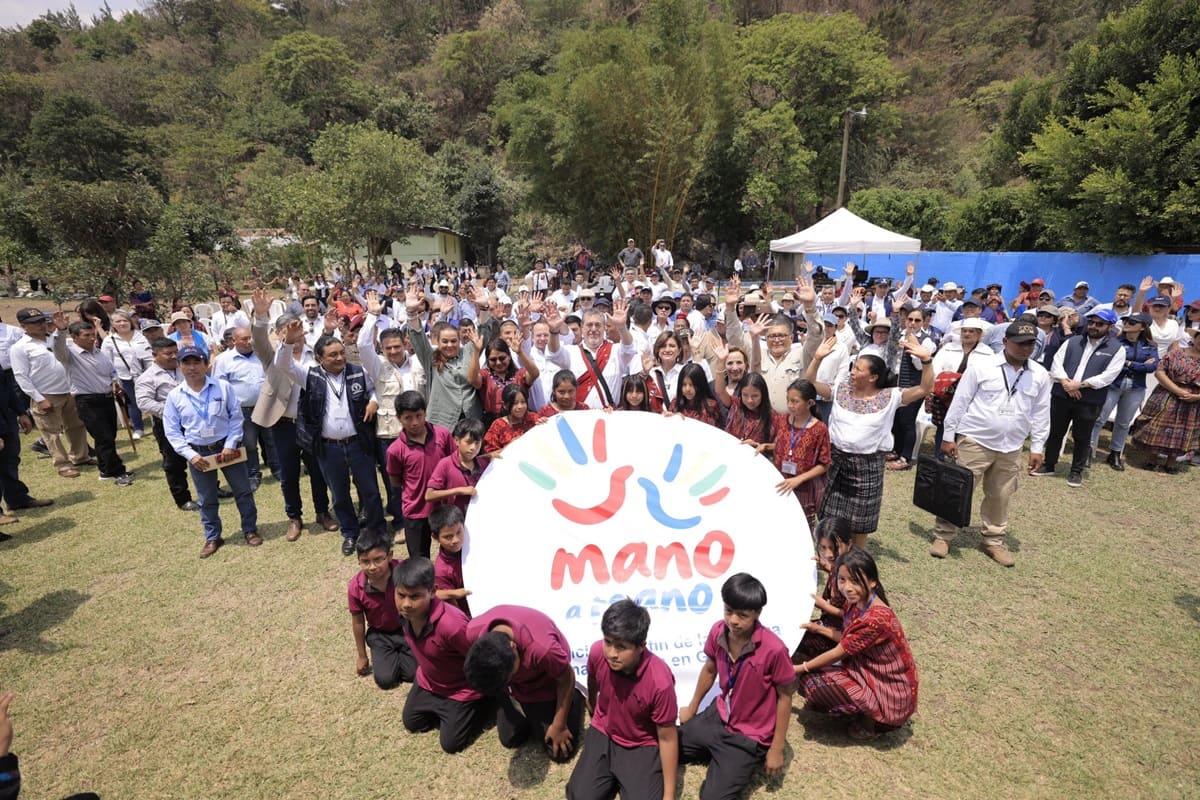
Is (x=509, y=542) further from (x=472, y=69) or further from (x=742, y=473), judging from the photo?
(x=472, y=69)

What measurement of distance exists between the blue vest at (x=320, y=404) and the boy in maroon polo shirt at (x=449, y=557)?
1764 mm

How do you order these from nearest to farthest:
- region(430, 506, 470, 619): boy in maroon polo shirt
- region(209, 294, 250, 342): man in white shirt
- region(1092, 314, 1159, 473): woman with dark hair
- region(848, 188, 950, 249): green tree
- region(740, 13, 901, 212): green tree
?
region(430, 506, 470, 619): boy in maroon polo shirt → region(1092, 314, 1159, 473): woman with dark hair → region(209, 294, 250, 342): man in white shirt → region(848, 188, 950, 249): green tree → region(740, 13, 901, 212): green tree

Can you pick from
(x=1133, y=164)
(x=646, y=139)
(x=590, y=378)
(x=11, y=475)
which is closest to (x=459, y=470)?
(x=590, y=378)

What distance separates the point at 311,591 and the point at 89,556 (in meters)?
2.55

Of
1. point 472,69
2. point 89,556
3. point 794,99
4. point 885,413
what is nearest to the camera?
point 885,413

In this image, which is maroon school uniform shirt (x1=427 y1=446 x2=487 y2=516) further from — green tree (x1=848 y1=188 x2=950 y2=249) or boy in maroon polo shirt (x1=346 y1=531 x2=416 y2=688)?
green tree (x1=848 y1=188 x2=950 y2=249)

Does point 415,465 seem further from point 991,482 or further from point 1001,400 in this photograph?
point 991,482

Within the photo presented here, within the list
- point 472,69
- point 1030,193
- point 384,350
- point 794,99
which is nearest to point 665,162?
point 794,99

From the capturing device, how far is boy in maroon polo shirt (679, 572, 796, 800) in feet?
9.66

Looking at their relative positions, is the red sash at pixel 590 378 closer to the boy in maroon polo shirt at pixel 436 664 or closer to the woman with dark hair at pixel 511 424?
the woman with dark hair at pixel 511 424

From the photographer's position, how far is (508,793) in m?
3.11

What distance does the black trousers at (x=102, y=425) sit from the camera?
7156mm

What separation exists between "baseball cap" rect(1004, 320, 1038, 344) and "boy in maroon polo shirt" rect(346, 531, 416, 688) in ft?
17.1

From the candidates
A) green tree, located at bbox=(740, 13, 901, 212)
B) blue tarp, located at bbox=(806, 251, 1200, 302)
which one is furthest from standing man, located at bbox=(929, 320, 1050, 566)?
green tree, located at bbox=(740, 13, 901, 212)
